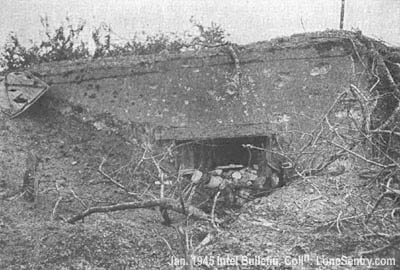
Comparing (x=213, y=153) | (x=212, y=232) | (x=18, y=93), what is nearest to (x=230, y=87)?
(x=213, y=153)

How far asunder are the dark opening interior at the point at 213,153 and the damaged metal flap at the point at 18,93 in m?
2.76

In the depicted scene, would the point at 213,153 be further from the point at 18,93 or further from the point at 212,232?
the point at 18,93

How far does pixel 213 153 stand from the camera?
25.9 ft

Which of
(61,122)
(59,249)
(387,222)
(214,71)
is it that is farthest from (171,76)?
(387,222)

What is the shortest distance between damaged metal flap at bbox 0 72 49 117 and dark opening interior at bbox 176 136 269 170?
9.05ft

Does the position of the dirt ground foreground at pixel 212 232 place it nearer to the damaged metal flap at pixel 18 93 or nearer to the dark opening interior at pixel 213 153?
the dark opening interior at pixel 213 153

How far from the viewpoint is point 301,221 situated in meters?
5.28

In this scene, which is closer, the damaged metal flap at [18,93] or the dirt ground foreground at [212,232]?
the dirt ground foreground at [212,232]

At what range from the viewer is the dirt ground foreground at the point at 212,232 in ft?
15.1

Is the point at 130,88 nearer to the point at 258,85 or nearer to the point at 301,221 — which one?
the point at 258,85

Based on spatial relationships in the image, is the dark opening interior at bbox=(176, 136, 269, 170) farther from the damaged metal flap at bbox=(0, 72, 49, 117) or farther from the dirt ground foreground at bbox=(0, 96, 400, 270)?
the damaged metal flap at bbox=(0, 72, 49, 117)

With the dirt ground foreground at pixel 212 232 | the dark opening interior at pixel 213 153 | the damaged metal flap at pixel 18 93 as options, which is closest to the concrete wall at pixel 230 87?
the dark opening interior at pixel 213 153

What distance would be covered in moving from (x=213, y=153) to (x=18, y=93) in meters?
3.54

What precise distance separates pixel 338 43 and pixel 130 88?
10.8 feet
